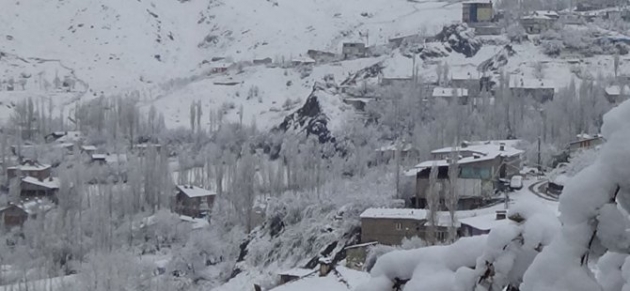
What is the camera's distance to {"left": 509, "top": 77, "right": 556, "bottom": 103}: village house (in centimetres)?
3144

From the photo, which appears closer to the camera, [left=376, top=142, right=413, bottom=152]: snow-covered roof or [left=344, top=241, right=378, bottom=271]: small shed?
[left=344, top=241, right=378, bottom=271]: small shed

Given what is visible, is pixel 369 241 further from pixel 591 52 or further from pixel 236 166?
pixel 591 52

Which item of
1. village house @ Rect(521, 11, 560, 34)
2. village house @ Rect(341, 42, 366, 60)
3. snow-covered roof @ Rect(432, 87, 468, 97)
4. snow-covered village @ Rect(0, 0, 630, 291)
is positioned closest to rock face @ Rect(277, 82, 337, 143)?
snow-covered village @ Rect(0, 0, 630, 291)

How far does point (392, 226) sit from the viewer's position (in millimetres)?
14781

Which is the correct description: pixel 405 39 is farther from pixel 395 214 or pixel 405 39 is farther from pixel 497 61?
pixel 395 214

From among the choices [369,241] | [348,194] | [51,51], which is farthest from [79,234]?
[51,51]

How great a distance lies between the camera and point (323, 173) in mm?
25656

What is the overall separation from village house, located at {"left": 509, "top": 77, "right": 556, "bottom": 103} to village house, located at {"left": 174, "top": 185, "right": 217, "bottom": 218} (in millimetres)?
12916

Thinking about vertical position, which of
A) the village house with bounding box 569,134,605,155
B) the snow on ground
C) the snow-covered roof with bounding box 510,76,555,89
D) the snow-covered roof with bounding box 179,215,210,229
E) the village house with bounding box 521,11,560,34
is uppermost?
the village house with bounding box 521,11,560,34

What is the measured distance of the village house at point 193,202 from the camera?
24.8 m

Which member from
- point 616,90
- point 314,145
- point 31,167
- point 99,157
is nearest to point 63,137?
point 99,157

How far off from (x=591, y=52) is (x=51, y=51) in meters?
31.0

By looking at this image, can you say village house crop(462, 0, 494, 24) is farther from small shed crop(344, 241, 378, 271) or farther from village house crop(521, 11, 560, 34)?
small shed crop(344, 241, 378, 271)

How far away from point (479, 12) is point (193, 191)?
23.0m
